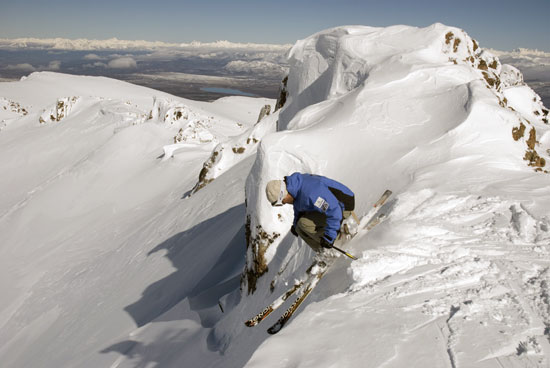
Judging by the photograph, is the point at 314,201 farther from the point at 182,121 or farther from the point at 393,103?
the point at 182,121

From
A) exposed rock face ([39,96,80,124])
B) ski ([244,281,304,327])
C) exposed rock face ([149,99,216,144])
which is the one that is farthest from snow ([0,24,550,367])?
exposed rock face ([39,96,80,124])

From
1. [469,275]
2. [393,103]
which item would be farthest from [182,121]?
[469,275]

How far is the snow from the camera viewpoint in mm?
2783

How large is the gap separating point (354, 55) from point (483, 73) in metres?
3.47

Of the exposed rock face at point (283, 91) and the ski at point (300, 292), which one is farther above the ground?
the exposed rock face at point (283, 91)

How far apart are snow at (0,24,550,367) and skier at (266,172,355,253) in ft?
1.36

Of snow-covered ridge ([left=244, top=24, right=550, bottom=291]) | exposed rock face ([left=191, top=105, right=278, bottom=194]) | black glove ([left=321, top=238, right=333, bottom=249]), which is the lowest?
exposed rock face ([left=191, top=105, right=278, bottom=194])

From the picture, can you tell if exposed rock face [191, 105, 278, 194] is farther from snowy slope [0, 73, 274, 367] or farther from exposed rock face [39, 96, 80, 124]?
exposed rock face [39, 96, 80, 124]

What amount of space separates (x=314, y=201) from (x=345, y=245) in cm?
83

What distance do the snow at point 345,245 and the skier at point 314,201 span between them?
0.41m

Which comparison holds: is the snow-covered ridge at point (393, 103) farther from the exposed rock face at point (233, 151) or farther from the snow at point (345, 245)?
the exposed rock face at point (233, 151)

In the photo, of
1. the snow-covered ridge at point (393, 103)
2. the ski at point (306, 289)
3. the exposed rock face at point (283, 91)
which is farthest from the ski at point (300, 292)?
the exposed rock face at point (283, 91)

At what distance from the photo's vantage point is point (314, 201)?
13.1 ft

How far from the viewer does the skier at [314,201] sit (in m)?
4.00
